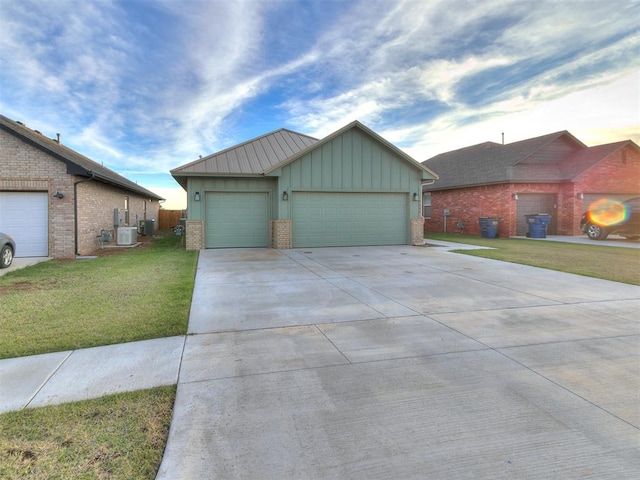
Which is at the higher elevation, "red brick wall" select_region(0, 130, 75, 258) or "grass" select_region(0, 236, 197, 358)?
"red brick wall" select_region(0, 130, 75, 258)

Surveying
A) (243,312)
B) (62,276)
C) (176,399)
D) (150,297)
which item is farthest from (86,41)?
(176,399)

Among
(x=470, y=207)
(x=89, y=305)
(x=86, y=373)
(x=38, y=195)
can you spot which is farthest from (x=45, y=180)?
(x=470, y=207)

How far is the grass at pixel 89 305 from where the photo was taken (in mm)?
4395

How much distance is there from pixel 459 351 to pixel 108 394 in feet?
11.3

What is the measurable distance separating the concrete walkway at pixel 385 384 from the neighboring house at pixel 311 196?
827cm

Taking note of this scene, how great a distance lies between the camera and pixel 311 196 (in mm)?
14648

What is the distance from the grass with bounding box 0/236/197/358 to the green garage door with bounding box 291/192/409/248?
5.77 m

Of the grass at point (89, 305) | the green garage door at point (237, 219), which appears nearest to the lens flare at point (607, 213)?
the green garage door at point (237, 219)

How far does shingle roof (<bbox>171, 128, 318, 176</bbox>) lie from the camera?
1380 centimetres

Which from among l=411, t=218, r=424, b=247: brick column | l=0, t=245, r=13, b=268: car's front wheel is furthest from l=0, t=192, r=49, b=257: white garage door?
l=411, t=218, r=424, b=247: brick column

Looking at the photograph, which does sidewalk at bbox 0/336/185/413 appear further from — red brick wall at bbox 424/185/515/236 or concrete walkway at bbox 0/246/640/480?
red brick wall at bbox 424/185/515/236

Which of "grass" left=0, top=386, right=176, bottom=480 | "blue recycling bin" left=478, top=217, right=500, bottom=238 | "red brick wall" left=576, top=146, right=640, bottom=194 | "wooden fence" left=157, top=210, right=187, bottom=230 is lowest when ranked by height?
"grass" left=0, top=386, right=176, bottom=480

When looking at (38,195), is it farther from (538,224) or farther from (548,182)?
(548,182)

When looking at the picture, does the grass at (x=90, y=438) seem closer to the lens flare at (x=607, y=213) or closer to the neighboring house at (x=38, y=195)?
the neighboring house at (x=38, y=195)
